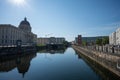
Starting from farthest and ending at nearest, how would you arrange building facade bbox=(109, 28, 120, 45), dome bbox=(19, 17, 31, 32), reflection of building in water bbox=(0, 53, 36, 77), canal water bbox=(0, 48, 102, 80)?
dome bbox=(19, 17, 31, 32), building facade bbox=(109, 28, 120, 45), reflection of building in water bbox=(0, 53, 36, 77), canal water bbox=(0, 48, 102, 80)

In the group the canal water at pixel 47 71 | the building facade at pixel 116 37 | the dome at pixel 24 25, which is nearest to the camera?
the canal water at pixel 47 71

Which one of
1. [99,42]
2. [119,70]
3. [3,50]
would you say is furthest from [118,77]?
[99,42]

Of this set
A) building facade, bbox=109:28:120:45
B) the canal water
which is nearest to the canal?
the canal water

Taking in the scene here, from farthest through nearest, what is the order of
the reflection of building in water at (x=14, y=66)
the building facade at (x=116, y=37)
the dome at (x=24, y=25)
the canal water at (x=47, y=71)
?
the dome at (x=24, y=25), the building facade at (x=116, y=37), the reflection of building in water at (x=14, y=66), the canal water at (x=47, y=71)

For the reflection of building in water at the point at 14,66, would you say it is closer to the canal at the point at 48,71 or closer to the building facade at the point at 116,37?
the canal at the point at 48,71

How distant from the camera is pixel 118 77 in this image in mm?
22188

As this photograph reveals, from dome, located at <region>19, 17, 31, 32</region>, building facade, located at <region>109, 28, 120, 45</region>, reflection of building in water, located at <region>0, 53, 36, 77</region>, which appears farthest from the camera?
dome, located at <region>19, 17, 31, 32</region>

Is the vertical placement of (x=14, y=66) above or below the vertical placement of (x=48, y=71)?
below

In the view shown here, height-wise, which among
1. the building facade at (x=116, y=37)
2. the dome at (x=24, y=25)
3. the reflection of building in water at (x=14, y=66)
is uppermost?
the dome at (x=24, y=25)

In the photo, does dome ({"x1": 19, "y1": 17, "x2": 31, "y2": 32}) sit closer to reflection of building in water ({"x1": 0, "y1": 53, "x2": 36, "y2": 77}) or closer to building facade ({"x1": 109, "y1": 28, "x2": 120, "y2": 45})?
building facade ({"x1": 109, "y1": 28, "x2": 120, "y2": 45})

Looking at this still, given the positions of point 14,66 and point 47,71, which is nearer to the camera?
point 47,71

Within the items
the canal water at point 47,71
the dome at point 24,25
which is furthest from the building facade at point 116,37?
the canal water at point 47,71

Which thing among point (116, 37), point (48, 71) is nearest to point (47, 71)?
point (48, 71)

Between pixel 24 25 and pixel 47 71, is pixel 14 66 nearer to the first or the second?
pixel 47 71
